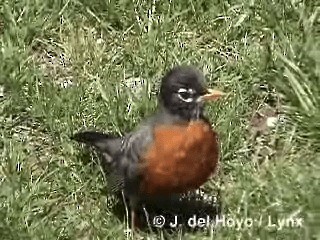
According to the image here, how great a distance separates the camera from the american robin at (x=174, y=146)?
4.28 meters

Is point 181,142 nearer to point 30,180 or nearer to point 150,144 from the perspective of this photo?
point 150,144

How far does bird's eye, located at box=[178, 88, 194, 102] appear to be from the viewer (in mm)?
4336

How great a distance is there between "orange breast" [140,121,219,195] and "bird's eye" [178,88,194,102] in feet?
0.34

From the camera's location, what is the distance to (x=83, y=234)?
454 cm

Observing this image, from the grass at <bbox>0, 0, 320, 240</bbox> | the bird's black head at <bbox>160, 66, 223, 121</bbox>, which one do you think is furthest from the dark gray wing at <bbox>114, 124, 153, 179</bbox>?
the grass at <bbox>0, 0, 320, 240</bbox>

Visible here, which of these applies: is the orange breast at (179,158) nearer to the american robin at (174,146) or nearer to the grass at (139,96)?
the american robin at (174,146)

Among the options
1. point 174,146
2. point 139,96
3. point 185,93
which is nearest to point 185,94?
point 185,93

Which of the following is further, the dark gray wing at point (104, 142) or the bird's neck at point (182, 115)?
the dark gray wing at point (104, 142)

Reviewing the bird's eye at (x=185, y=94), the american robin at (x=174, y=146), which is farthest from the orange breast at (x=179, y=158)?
the bird's eye at (x=185, y=94)

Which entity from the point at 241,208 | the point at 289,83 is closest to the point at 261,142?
the point at 289,83

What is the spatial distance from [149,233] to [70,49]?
1.27 meters

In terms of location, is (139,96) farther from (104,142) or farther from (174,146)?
(174,146)

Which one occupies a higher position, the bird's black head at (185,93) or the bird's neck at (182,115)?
the bird's black head at (185,93)

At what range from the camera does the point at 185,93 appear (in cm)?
434
